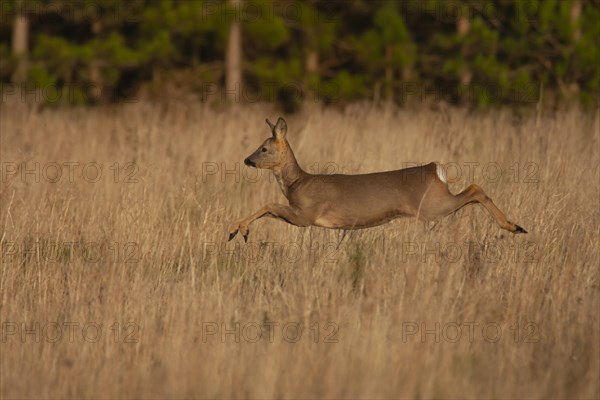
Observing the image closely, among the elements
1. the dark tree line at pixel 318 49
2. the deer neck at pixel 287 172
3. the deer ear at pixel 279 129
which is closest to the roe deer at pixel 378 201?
the deer neck at pixel 287 172

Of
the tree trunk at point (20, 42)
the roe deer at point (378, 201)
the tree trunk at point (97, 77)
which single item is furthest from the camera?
the tree trunk at point (97, 77)

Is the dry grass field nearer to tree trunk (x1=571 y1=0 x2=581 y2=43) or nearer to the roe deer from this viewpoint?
the roe deer

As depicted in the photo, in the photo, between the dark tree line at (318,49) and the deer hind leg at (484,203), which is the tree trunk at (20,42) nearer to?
the dark tree line at (318,49)

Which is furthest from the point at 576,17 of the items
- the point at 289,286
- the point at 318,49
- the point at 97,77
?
the point at 289,286

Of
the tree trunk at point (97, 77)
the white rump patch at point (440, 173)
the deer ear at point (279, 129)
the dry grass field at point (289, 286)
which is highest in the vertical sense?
the tree trunk at point (97, 77)

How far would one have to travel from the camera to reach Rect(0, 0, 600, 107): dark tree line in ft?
48.4

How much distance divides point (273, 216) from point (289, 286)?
3.43ft

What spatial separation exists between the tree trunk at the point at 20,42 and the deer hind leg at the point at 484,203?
444 inches

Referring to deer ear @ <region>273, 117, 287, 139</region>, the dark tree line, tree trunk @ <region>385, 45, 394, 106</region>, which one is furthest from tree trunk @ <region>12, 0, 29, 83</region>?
deer ear @ <region>273, 117, 287, 139</region>

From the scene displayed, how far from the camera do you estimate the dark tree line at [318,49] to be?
14765mm

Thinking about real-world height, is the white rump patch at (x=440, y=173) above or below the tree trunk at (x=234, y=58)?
below

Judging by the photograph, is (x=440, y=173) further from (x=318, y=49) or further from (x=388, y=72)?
(x=318, y=49)

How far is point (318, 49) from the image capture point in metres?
20.2

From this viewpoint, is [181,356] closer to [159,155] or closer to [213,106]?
[159,155]
